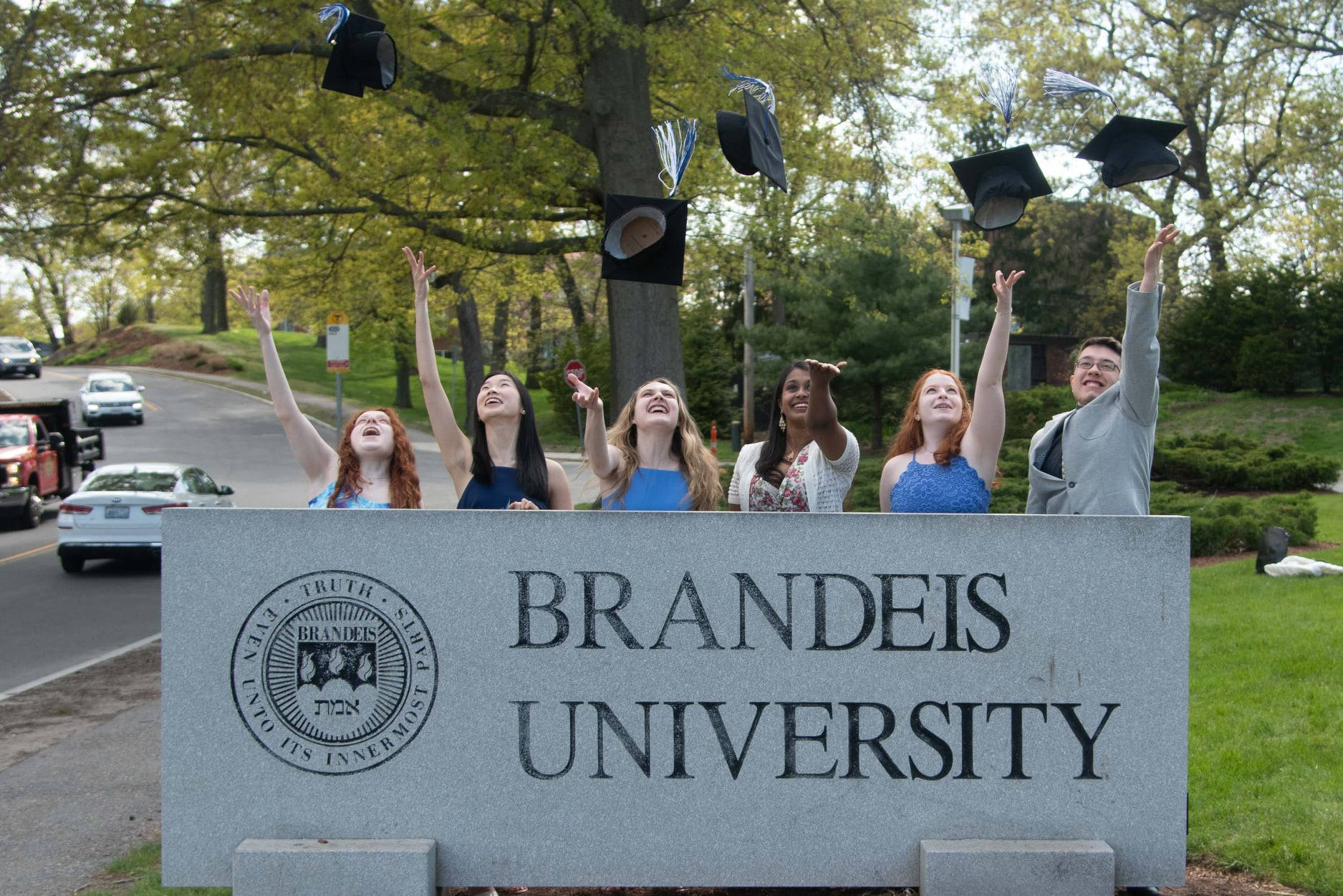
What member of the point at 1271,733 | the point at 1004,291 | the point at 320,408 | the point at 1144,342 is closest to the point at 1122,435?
the point at 1144,342

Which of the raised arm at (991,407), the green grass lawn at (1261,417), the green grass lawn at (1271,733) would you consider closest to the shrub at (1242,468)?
the green grass lawn at (1261,417)

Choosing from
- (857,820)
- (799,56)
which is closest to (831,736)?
(857,820)

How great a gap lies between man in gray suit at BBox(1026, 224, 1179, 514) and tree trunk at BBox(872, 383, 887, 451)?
28.0 meters

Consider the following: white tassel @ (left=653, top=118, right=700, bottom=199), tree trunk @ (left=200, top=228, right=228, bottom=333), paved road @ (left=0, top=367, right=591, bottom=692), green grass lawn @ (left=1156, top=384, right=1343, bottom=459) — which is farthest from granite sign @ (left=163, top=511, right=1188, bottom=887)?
tree trunk @ (left=200, top=228, right=228, bottom=333)

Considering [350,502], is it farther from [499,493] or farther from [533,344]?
[533,344]

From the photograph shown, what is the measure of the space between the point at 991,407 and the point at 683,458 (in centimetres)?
132

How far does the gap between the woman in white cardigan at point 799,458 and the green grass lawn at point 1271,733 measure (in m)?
2.07

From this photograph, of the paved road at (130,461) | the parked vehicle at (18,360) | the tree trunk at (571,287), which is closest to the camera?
the paved road at (130,461)

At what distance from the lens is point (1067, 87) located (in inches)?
195

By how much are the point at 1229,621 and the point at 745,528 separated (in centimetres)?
621

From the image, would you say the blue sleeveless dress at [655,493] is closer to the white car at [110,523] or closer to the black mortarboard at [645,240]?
the black mortarboard at [645,240]

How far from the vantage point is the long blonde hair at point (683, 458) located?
521cm

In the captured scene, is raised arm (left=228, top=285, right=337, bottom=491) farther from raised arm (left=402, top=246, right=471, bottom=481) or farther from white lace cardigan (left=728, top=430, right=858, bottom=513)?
white lace cardigan (left=728, top=430, right=858, bottom=513)

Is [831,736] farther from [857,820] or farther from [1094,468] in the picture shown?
[1094,468]
